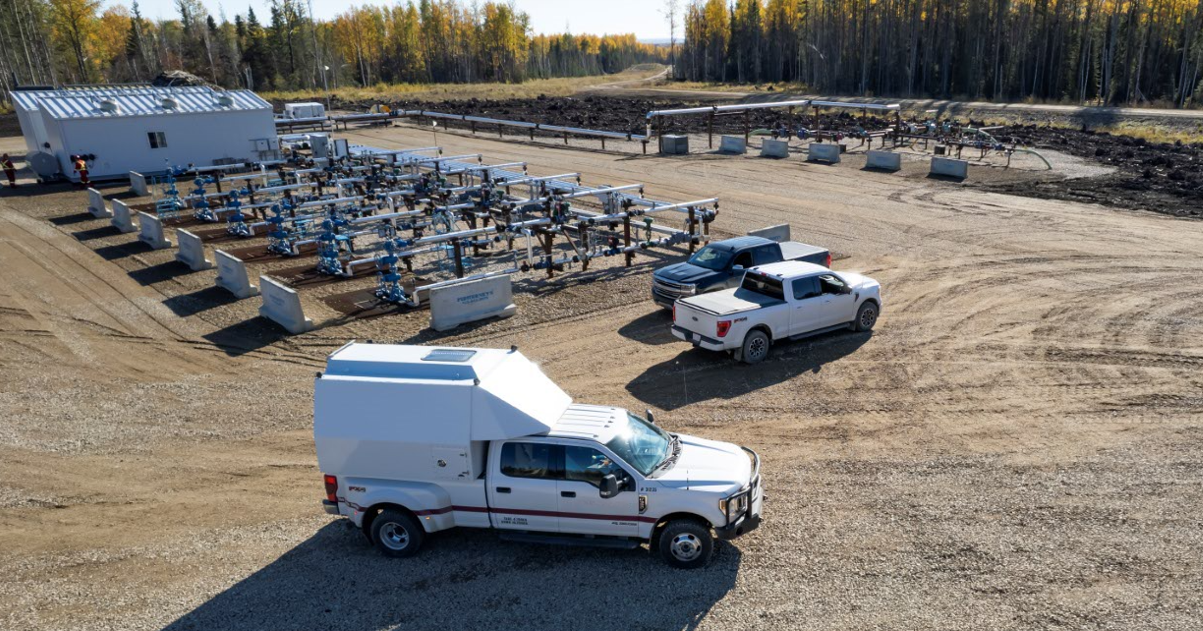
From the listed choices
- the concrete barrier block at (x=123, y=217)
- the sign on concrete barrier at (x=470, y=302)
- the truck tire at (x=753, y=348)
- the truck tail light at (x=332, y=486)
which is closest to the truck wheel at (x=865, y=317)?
the truck tire at (x=753, y=348)

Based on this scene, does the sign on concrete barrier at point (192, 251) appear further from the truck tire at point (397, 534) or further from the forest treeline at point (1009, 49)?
the forest treeline at point (1009, 49)

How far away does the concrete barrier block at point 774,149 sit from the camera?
41719 millimetres

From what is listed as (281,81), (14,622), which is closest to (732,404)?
(14,622)

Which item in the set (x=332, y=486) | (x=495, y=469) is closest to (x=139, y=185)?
(x=332, y=486)

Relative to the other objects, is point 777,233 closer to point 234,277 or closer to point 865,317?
point 865,317

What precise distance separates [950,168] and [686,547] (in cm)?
3153

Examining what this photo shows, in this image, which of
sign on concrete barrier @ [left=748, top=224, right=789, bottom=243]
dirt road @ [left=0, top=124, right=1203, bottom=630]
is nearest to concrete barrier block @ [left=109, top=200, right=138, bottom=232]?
dirt road @ [left=0, top=124, right=1203, bottom=630]

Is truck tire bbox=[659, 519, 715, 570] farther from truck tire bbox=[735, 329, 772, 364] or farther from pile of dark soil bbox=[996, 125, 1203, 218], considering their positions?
pile of dark soil bbox=[996, 125, 1203, 218]

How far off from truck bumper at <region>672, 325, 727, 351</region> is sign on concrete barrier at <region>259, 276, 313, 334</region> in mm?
8172

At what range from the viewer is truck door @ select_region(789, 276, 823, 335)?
51.2 feet

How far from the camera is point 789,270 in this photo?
52.2 feet

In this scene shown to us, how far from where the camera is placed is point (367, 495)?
8930 mm

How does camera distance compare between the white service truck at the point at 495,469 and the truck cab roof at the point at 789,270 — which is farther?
the truck cab roof at the point at 789,270

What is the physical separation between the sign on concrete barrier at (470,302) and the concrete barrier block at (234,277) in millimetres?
5663
